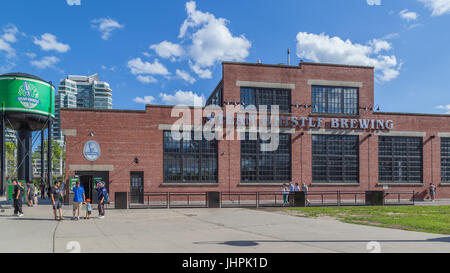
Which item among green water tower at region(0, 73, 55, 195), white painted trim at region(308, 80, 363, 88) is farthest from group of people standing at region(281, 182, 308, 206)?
green water tower at region(0, 73, 55, 195)

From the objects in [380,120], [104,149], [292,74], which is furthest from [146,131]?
[380,120]

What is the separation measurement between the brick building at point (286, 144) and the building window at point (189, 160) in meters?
0.07

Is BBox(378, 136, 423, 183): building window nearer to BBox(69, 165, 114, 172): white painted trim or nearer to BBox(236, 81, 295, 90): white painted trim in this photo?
BBox(236, 81, 295, 90): white painted trim

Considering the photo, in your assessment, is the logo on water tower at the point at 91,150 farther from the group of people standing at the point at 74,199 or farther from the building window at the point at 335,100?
the building window at the point at 335,100

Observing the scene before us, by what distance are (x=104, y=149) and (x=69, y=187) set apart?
3.32 metres

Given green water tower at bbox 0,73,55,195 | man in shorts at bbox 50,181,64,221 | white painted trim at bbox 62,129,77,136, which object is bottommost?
man in shorts at bbox 50,181,64,221

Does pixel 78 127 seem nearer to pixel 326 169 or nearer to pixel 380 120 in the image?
pixel 326 169

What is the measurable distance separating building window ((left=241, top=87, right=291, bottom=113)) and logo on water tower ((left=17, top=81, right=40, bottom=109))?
15.1 metres


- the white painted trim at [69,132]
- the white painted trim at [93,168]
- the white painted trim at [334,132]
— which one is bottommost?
the white painted trim at [93,168]

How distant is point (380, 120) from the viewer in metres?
31.2

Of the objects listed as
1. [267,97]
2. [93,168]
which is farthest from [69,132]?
[267,97]

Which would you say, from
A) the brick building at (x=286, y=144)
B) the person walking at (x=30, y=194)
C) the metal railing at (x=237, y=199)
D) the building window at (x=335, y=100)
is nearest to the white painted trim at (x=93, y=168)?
the brick building at (x=286, y=144)

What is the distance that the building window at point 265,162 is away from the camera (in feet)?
94.7

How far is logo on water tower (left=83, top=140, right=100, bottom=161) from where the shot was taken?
25.8 metres
